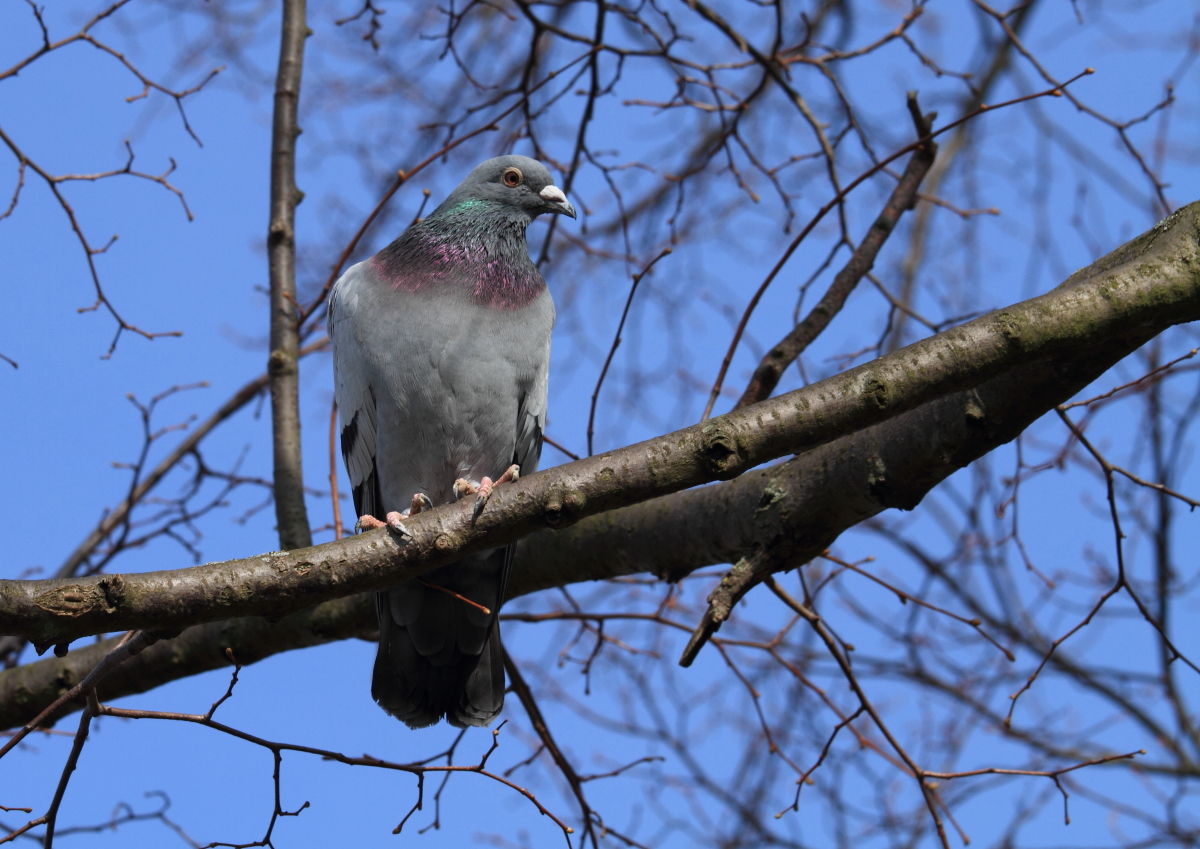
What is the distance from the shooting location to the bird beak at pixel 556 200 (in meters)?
4.46

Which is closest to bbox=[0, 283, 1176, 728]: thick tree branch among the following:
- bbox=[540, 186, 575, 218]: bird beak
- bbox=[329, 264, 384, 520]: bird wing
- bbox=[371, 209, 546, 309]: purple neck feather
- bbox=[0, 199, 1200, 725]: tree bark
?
bbox=[0, 199, 1200, 725]: tree bark

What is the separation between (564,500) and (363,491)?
1.80 m

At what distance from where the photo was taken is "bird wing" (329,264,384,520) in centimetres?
380

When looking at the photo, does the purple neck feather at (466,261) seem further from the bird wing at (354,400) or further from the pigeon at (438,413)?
the bird wing at (354,400)

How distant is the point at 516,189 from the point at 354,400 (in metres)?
1.30

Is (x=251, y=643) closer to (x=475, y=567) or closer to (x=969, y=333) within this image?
(x=475, y=567)

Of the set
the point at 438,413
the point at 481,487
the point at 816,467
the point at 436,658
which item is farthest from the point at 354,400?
the point at 816,467

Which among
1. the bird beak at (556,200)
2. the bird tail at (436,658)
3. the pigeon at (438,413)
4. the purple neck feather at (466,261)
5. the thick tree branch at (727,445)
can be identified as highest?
the bird beak at (556,200)

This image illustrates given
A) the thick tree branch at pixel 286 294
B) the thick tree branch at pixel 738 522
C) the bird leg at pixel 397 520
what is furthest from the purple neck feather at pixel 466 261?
the thick tree branch at pixel 738 522

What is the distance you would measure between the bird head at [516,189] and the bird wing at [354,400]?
732 mm

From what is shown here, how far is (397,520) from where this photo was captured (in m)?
2.63

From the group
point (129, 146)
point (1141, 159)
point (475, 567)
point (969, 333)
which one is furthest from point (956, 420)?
point (129, 146)

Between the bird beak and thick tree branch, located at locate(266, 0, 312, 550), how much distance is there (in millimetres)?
1211

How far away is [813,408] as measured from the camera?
2469mm
